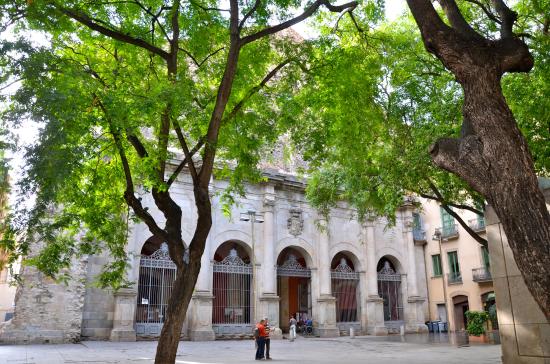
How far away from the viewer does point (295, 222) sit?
24031 millimetres

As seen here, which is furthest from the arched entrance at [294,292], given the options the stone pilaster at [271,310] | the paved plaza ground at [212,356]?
the paved plaza ground at [212,356]

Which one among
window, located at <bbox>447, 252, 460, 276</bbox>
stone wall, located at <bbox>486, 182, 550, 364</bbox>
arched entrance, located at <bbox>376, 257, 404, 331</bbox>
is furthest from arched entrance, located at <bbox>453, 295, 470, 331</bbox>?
stone wall, located at <bbox>486, 182, 550, 364</bbox>

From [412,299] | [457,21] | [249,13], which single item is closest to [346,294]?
[412,299]

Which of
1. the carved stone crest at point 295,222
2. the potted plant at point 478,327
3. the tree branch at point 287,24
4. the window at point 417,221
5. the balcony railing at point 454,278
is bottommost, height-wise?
the potted plant at point 478,327

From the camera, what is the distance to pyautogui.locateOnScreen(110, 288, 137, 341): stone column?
1798 centimetres

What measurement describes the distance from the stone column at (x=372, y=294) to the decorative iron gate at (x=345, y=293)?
0.72 meters

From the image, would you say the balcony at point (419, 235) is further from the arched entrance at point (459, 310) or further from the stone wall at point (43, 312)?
the stone wall at point (43, 312)

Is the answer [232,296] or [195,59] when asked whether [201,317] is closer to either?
[232,296]

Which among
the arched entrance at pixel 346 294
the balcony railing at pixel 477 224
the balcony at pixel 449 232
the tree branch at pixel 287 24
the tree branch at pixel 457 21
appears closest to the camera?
the tree branch at pixel 457 21

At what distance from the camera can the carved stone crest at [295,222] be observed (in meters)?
23.8

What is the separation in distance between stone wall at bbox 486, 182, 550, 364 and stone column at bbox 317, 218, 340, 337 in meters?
13.2

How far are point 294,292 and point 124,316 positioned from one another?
11.9 metres

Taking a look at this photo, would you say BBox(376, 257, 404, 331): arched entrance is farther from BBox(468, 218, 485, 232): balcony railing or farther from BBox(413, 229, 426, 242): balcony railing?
BBox(468, 218, 485, 232): balcony railing

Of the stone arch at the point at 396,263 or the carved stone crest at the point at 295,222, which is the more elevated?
the carved stone crest at the point at 295,222
